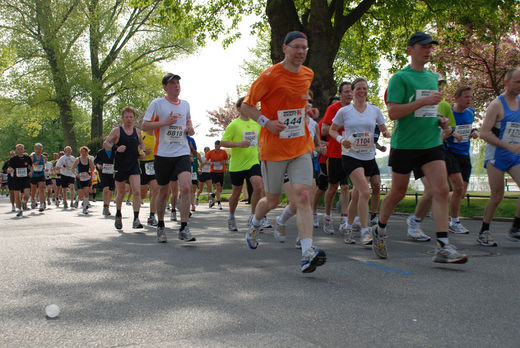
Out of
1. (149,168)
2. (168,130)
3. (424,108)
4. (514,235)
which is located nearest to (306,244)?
(424,108)

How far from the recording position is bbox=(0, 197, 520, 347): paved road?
3.22 metres

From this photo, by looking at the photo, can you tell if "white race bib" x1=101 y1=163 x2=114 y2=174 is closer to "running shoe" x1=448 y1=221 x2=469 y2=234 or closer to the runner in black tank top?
the runner in black tank top

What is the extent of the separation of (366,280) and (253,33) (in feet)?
68.1

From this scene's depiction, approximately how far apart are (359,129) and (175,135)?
2.59 m

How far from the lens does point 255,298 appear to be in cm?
416

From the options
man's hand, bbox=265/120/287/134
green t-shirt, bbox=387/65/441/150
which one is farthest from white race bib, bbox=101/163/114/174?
green t-shirt, bbox=387/65/441/150

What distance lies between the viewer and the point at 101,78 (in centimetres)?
3881

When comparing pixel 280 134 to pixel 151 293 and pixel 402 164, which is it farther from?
pixel 151 293

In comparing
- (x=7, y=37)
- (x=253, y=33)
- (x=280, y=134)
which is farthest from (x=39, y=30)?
(x=280, y=134)

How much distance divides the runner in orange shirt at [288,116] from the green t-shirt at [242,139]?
344 cm

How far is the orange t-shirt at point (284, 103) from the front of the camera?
5320mm

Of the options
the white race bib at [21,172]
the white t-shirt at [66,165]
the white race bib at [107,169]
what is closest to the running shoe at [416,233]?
the white race bib at [107,169]

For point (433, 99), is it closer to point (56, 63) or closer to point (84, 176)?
point (84, 176)

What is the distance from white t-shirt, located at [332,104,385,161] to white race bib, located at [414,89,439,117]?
1.95m
